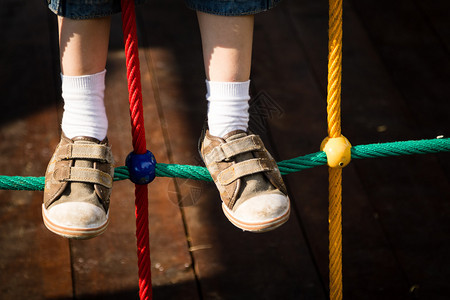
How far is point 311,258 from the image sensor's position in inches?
59.8

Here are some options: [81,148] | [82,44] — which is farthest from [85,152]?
[82,44]

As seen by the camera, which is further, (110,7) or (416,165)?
(416,165)

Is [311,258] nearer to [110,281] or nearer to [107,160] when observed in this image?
[110,281]

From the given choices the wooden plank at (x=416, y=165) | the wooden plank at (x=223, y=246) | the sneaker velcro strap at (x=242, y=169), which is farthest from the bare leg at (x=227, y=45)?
the wooden plank at (x=416, y=165)

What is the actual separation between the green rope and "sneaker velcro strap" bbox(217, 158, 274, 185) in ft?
0.15

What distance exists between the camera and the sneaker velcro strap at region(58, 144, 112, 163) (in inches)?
37.0

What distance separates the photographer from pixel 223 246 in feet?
5.03

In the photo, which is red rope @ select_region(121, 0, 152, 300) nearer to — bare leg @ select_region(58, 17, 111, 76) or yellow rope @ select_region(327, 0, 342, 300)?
bare leg @ select_region(58, 17, 111, 76)

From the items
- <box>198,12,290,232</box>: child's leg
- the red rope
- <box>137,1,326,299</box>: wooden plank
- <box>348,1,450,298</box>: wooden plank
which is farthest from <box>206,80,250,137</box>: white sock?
<box>348,1,450,298</box>: wooden plank

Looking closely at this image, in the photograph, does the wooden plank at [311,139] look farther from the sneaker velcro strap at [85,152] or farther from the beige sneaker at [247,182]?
the sneaker velcro strap at [85,152]

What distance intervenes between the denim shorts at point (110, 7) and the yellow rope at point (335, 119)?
3.9 inches

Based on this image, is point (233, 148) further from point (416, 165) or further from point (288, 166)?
point (416, 165)

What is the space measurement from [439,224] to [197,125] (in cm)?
64

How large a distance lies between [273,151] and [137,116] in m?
0.81
